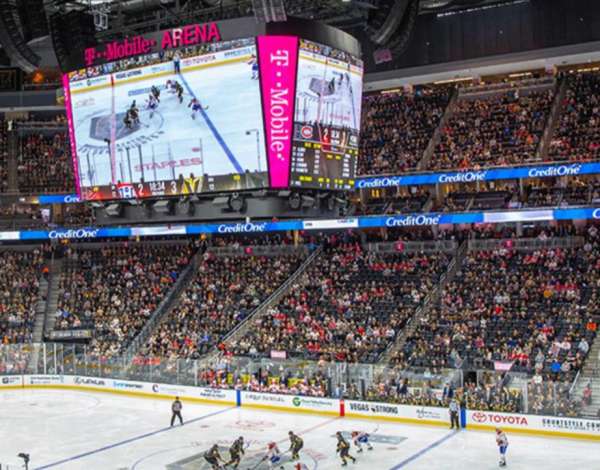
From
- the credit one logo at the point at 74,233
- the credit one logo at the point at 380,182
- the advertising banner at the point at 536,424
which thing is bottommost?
the advertising banner at the point at 536,424

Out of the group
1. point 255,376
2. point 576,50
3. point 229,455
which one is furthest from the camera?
point 576,50

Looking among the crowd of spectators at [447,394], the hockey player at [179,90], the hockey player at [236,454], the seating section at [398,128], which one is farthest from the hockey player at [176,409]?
the seating section at [398,128]

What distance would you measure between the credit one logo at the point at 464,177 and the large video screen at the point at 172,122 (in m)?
16.9

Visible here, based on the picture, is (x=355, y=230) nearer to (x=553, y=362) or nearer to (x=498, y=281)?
(x=498, y=281)

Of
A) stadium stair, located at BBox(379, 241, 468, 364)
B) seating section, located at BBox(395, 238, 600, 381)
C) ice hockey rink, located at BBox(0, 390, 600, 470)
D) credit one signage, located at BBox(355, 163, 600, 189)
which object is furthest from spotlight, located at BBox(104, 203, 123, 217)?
credit one signage, located at BBox(355, 163, 600, 189)

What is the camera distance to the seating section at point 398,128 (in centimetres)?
4006

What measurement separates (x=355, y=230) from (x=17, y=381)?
55.6 feet

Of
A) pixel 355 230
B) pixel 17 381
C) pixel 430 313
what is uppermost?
pixel 355 230

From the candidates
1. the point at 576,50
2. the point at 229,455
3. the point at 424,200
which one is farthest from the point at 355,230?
the point at 229,455

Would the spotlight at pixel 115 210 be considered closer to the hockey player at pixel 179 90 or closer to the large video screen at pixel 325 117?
the hockey player at pixel 179 90

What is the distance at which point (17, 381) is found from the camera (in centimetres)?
3747

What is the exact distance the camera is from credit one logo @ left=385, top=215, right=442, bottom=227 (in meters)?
35.5

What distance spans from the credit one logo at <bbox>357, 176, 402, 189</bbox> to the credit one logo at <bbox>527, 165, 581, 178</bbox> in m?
6.32

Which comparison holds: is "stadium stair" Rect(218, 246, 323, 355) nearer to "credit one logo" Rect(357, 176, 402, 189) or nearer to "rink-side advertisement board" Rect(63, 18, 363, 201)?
"credit one logo" Rect(357, 176, 402, 189)
